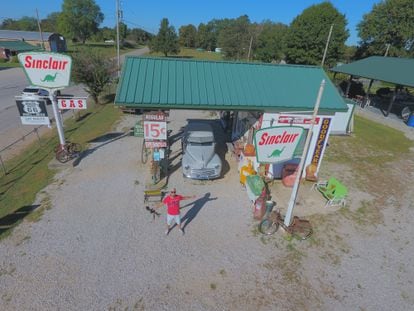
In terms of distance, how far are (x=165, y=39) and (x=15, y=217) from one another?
6525 cm

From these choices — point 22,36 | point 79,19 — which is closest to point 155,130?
point 22,36

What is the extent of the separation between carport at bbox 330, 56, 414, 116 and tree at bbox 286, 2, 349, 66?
17.9 meters

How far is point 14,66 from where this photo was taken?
153 feet

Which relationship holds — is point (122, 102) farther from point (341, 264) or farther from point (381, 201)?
point (381, 201)

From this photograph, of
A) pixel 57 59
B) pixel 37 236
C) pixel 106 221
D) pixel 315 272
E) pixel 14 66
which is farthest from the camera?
pixel 14 66

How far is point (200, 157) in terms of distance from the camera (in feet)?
37.1

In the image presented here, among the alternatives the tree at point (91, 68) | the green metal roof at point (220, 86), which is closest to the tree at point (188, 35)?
the tree at point (91, 68)

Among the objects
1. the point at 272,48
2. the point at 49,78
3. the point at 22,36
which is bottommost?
the point at 49,78

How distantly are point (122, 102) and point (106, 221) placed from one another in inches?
170

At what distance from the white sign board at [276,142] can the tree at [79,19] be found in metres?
99.5

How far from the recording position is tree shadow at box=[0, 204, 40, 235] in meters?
8.21

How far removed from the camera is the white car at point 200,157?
36.1 feet

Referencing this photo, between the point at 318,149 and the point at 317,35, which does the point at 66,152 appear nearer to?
the point at 318,149

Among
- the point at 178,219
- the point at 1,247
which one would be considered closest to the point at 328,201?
the point at 178,219
